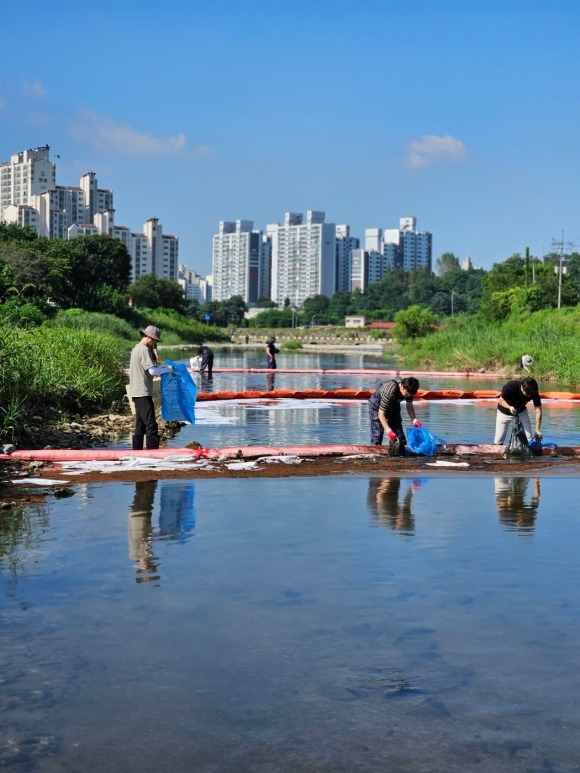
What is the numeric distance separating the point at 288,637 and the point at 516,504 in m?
4.99

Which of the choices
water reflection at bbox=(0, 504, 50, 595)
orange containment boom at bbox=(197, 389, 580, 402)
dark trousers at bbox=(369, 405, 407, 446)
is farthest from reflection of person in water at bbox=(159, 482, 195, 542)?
orange containment boom at bbox=(197, 389, 580, 402)

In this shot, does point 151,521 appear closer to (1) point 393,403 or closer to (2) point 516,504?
(2) point 516,504

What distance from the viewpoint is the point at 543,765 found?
4.30m

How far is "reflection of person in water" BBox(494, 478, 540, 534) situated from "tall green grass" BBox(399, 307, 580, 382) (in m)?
24.2

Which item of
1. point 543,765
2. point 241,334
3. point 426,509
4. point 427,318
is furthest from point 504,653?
point 241,334

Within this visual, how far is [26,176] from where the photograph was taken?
184125 millimetres

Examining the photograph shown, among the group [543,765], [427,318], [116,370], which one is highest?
[427,318]

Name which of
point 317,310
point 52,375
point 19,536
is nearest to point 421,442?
point 19,536

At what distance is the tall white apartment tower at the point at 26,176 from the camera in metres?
183

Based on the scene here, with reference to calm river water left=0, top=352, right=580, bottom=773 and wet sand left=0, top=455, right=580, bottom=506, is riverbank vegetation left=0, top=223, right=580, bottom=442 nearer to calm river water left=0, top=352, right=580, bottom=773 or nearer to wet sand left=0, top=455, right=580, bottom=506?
wet sand left=0, top=455, right=580, bottom=506

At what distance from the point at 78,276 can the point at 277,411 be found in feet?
220

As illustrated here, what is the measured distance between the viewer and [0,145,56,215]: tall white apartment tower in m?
183

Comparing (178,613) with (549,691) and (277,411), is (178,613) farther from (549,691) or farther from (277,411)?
(277,411)

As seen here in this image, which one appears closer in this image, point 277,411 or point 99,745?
point 99,745
